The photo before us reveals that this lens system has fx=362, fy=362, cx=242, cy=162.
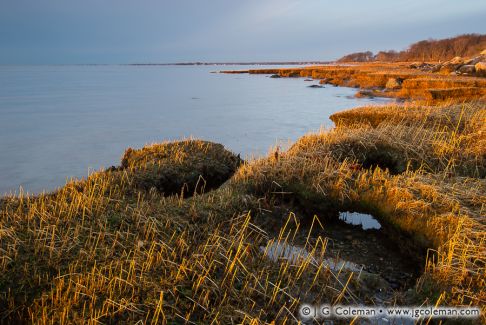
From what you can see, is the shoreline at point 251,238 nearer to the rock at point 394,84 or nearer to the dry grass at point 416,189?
the dry grass at point 416,189

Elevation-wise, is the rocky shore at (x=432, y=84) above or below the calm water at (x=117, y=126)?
above

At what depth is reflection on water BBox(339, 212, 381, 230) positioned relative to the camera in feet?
23.4

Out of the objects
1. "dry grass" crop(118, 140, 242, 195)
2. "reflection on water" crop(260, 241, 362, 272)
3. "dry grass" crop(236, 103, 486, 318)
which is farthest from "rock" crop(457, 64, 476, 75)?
"reflection on water" crop(260, 241, 362, 272)

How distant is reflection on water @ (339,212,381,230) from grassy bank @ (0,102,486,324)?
0.36 meters

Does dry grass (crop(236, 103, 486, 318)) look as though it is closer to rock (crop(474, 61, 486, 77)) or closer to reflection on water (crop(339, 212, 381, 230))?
reflection on water (crop(339, 212, 381, 230))

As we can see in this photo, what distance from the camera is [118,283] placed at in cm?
424

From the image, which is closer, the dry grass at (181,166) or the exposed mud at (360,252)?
the exposed mud at (360,252)

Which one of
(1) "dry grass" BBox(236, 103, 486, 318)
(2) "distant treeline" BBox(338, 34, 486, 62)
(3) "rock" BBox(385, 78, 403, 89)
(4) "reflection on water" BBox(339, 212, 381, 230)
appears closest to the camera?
(1) "dry grass" BBox(236, 103, 486, 318)

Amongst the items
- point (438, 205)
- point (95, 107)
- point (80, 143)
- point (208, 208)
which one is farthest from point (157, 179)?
point (95, 107)

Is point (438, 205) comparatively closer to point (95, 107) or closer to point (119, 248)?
point (119, 248)

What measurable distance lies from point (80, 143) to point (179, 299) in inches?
616

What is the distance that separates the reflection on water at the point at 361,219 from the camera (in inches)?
281

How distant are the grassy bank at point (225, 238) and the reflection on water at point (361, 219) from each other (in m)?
0.36

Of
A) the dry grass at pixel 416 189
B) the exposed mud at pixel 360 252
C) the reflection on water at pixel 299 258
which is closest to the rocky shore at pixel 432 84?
the dry grass at pixel 416 189
